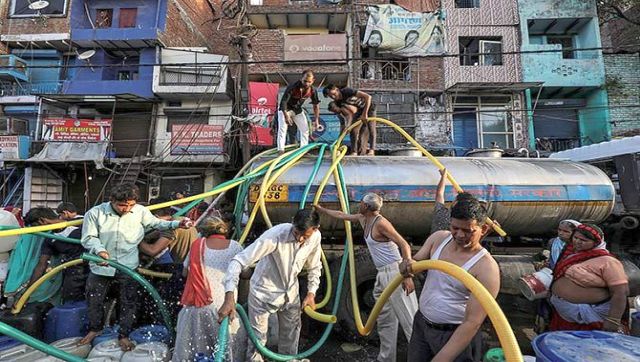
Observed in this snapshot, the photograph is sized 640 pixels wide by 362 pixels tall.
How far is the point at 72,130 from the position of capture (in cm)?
1542

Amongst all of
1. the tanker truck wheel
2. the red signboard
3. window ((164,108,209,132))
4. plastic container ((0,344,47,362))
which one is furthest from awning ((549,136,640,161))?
window ((164,108,209,132))

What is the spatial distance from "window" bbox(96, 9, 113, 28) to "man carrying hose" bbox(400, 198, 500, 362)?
854 inches

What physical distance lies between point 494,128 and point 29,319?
54.6 ft

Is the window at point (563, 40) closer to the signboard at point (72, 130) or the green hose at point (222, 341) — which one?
the green hose at point (222, 341)

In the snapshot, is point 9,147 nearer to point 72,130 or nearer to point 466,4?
point 72,130

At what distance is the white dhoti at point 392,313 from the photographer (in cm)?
353

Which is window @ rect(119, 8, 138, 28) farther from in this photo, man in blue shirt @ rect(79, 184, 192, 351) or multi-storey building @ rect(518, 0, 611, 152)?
multi-storey building @ rect(518, 0, 611, 152)

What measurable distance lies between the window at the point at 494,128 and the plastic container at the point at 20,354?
16253 millimetres

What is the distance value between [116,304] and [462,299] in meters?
3.84

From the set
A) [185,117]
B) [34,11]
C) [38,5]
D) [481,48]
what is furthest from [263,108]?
[34,11]

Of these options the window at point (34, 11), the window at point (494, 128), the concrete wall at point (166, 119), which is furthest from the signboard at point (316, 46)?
the window at point (34, 11)

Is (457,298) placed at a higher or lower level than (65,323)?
higher

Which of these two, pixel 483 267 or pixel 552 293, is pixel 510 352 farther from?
pixel 552 293

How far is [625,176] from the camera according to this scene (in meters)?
5.67
